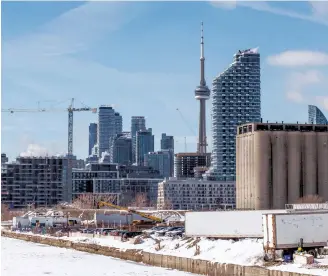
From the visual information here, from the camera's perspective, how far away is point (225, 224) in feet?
256

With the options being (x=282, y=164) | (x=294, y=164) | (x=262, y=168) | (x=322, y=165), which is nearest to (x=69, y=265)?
(x=262, y=168)

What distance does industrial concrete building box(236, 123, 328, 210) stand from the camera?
180m

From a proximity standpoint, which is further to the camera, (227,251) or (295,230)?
(227,251)

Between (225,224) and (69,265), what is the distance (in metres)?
15.9

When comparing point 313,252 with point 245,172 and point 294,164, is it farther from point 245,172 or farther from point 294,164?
point 245,172

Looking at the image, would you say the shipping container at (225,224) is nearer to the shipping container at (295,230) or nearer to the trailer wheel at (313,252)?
the shipping container at (295,230)

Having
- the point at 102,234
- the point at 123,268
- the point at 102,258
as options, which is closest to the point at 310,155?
the point at 102,234

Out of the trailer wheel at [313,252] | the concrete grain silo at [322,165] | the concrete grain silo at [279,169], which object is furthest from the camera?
the concrete grain silo at [322,165]

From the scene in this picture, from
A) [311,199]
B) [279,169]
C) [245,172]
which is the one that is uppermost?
[279,169]

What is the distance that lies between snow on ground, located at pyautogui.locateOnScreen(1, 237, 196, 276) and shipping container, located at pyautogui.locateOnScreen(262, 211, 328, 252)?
7836 millimetres

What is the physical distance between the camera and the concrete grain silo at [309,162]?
→ 18235cm

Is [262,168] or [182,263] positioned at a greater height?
[262,168]

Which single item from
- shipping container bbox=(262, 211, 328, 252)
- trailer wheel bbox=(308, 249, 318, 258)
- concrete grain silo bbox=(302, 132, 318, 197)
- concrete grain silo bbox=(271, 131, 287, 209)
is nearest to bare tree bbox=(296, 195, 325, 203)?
concrete grain silo bbox=(302, 132, 318, 197)

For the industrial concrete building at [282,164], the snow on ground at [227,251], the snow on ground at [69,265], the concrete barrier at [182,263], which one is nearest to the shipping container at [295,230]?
the snow on ground at [227,251]
